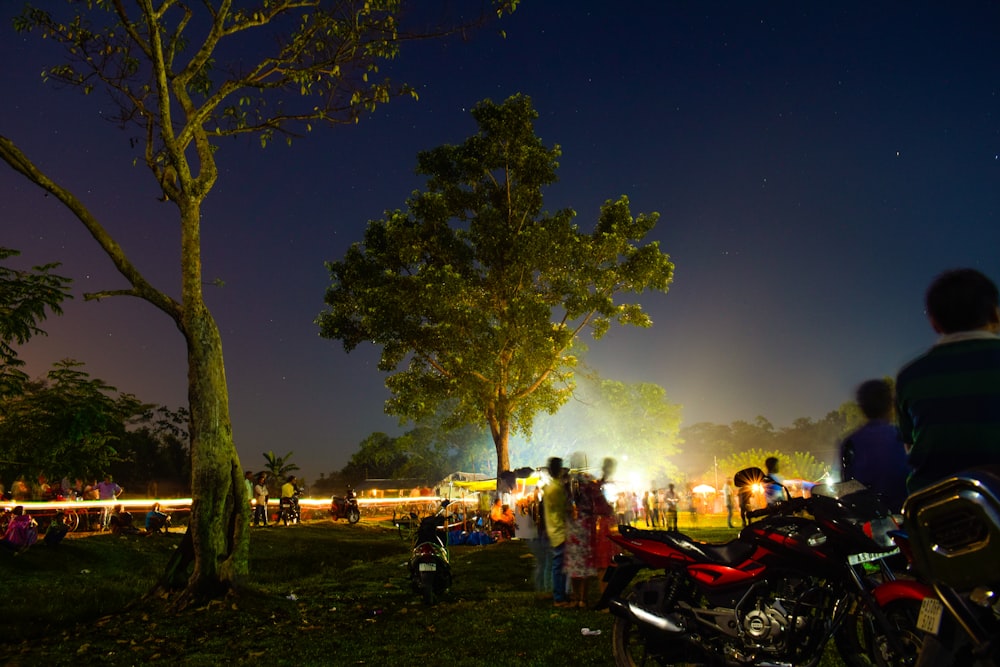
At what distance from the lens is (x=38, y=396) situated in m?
15.6

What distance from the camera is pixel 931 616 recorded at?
264 centimetres

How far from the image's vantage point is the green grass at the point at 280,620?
22.5ft

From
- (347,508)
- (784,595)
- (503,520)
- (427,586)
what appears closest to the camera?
(784,595)

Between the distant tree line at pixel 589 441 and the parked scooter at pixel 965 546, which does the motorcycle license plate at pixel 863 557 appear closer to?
the parked scooter at pixel 965 546

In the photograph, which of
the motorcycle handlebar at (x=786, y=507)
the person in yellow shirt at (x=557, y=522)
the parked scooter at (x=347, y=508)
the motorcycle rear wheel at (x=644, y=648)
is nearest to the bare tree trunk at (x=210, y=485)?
the person in yellow shirt at (x=557, y=522)

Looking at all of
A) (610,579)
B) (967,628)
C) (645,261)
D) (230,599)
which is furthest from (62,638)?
(645,261)

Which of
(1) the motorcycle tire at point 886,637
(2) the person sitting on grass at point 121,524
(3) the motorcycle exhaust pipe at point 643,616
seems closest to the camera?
(1) the motorcycle tire at point 886,637

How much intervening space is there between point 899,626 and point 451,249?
883 inches

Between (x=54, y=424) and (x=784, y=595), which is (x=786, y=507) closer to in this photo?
(x=784, y=595)

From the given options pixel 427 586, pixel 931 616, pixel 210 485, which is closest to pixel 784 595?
pixel 931 616

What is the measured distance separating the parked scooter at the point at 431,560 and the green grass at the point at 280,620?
232 mm

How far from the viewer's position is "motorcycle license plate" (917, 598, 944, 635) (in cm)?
259

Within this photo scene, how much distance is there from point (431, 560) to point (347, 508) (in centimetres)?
2408

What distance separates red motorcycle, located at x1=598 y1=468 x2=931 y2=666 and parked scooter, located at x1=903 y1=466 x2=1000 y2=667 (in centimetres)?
189
